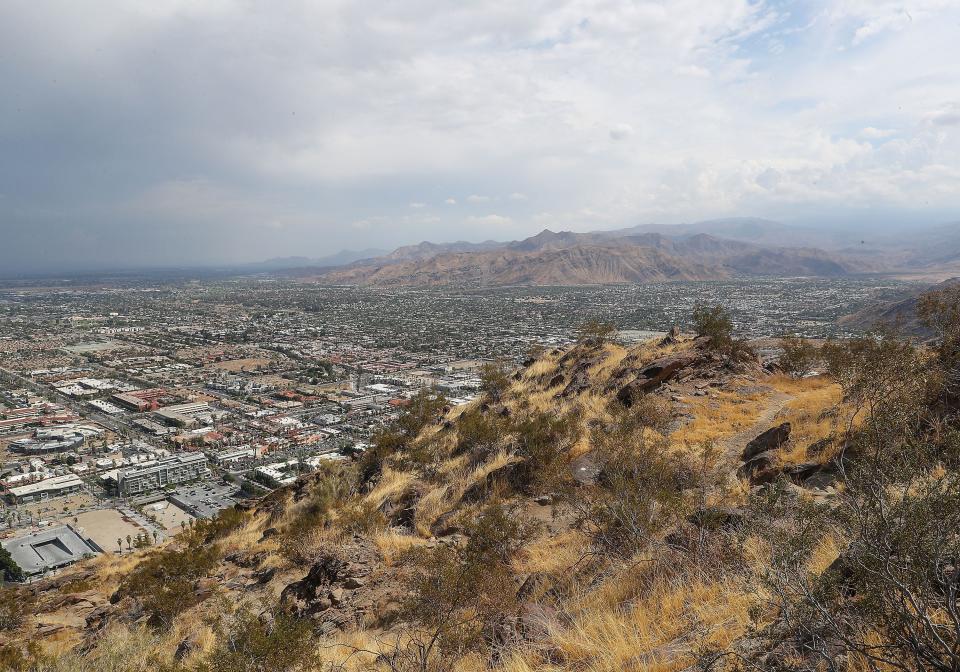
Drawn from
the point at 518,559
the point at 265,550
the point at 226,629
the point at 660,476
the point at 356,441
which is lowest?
the point at 356,441

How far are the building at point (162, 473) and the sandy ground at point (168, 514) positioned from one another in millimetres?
3195

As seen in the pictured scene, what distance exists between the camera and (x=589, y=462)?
8.67 meters

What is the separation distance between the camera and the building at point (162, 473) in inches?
1210

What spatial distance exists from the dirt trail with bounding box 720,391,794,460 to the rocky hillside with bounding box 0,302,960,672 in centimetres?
7

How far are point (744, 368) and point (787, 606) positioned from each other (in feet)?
35.5

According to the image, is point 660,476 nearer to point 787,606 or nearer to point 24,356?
point 787,606

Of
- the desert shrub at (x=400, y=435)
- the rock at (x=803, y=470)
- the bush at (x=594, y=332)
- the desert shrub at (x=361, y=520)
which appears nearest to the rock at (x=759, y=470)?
the rock at (x=803, y=470)

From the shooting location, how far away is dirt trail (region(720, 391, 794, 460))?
8075 mm

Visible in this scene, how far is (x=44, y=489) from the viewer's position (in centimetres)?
3014

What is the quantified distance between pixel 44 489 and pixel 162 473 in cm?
615

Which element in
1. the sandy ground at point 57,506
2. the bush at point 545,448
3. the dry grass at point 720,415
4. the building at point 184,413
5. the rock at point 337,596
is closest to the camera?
the rock at point 337,596

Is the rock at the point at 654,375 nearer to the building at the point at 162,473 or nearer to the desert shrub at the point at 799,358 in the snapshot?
the desert shrub at the point at 799,358

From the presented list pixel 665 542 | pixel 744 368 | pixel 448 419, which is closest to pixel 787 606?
pixel 665 542

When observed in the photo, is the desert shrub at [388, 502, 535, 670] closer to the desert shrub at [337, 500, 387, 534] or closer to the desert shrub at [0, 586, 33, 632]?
the desert shrub at [337, 500, 387, 534]
